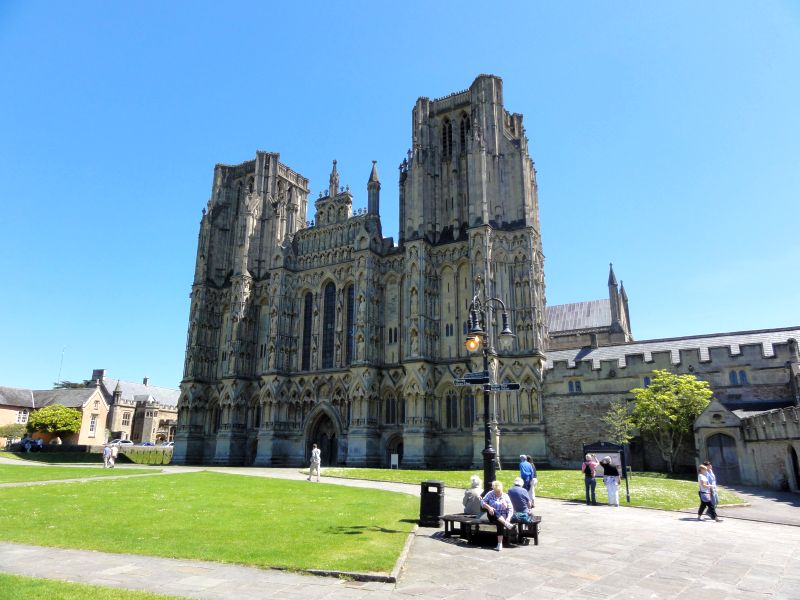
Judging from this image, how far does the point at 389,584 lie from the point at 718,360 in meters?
34.7

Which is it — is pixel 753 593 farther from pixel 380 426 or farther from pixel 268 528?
pixel 380 426

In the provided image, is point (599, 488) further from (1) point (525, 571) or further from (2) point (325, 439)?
(2) point (325, 439)

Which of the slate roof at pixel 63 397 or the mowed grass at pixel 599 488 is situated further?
the slate roof at pixel 63 397

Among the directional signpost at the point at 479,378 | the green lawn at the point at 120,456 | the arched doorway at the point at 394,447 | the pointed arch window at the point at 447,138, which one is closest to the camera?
the directional signpost at the point at 479,378

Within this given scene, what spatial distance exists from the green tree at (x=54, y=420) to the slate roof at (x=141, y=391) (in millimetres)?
13919

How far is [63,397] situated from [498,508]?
8296 centimetres

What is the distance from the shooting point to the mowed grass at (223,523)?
969 cm

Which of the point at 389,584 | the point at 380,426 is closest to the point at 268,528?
the point at 389,584

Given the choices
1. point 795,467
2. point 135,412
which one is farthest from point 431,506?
point 135,412

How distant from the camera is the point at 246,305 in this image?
173 feet

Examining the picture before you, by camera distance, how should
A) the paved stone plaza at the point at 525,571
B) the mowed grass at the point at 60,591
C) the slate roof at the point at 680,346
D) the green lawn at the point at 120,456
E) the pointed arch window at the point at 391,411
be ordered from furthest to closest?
the green lawn at the point at 120,456 → the pointed arch window at the point at 391,411 → the slate roof at the point at 680,346 → the paved stone plaza at the point at 525,571 → the mowed grass at the point at 60,591

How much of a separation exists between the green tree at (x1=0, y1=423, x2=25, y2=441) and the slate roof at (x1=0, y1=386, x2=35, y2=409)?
4.49 metres

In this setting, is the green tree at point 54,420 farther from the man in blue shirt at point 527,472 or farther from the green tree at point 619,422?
the man in blue shirt at point 527,472

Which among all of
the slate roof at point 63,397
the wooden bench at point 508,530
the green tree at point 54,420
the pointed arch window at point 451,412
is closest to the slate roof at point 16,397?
the slate roof at point 63,397
